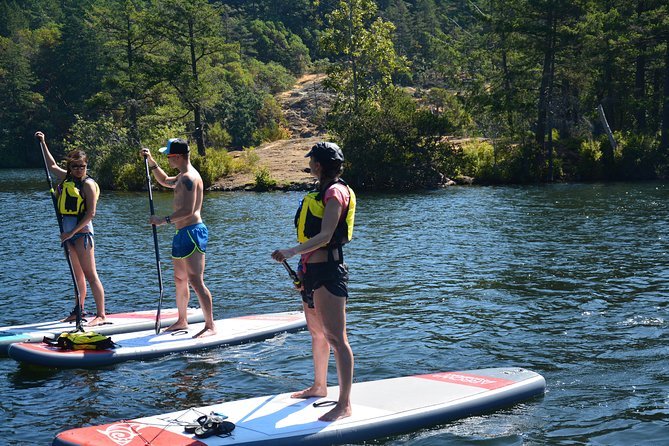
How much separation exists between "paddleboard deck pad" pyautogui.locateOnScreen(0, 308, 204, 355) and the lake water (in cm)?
53

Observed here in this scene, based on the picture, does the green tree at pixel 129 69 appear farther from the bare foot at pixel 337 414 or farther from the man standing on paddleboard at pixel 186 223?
the bare foot at pixel 337 414

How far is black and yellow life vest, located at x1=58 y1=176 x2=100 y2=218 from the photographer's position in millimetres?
10766

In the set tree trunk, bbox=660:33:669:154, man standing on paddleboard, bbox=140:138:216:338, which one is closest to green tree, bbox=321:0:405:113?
tree trunk, bbox=660:33:669:154

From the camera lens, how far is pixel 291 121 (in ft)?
261

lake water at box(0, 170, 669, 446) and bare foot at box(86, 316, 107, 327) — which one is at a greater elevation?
bare foot at box(86, 316, 107, 327)

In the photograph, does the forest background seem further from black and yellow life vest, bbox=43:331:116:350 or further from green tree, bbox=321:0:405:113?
black and yellow life vest, bbox=43:331:116:350

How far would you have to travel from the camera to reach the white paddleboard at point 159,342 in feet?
31.2

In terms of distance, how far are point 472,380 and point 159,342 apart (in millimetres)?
3928

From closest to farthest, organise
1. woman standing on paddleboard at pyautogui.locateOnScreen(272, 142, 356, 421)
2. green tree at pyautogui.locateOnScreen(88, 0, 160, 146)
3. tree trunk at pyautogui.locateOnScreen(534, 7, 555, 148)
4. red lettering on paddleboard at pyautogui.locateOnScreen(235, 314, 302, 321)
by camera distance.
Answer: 1. woman standing on paddleboard at pyautogui.locateOnScreen(272, 142, 356, 421)
2. red lettering on paddleboard at pyautogui.locateOnScreen(235, 314, 302, 321)
3. tree trunk at pyautogui.locateOnScreen(534, 7, 555, 148)
4. green tree at pyautogui.locateOnScreen(88, 0, 160, 146)

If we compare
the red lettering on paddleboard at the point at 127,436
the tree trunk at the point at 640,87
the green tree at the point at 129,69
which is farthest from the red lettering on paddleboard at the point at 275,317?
the green tree at the point at 129,69

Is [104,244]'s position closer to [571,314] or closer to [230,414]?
[571,314]

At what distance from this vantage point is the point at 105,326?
11.2 meters

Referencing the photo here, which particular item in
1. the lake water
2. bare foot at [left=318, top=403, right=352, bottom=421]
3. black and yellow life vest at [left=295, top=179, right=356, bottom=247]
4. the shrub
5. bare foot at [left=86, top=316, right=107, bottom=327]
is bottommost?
the lake water

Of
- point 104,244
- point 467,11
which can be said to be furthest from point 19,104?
point 104,244
